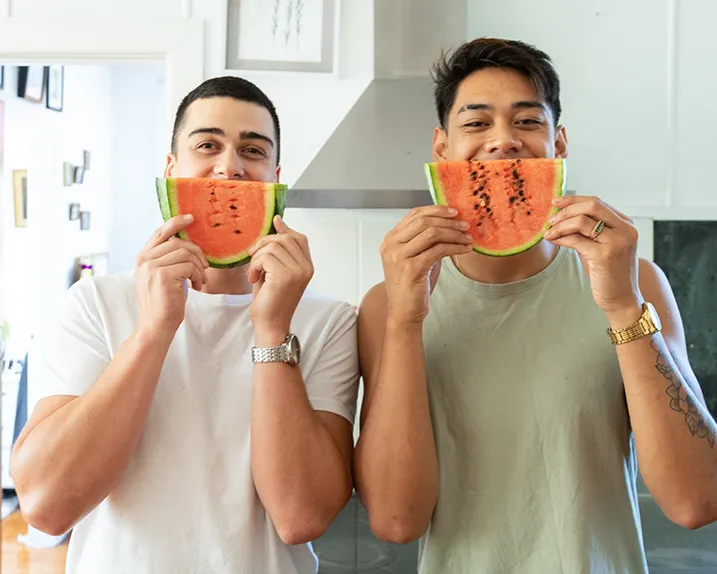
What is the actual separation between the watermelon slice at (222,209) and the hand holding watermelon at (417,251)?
0.28m

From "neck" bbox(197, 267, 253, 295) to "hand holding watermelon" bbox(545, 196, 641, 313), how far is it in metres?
0.68

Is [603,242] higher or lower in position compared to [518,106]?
lower

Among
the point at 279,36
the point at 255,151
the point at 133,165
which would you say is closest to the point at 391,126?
the point at 279,36

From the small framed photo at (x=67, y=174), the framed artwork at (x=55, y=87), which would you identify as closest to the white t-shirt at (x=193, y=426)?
the framed artwork at (x=55, y=87)

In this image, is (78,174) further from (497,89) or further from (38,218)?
(497,89)

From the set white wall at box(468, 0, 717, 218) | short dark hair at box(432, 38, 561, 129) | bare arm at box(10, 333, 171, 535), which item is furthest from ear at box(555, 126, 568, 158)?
white wall at box(468, 0, 717, 218)

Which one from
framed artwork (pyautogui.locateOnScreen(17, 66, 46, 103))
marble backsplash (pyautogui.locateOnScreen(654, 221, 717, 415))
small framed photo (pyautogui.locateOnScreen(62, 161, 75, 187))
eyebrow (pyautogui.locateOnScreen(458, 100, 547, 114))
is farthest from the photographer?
small framed photo (pyautogui.locateOnScreen(62, 161, 75, 187))

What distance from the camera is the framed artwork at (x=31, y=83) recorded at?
5.12 meters

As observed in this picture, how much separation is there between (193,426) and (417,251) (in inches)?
22.0

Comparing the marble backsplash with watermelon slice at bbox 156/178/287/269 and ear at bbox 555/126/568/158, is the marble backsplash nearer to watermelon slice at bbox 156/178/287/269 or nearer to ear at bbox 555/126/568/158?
ear at bbox 555/126/568/158

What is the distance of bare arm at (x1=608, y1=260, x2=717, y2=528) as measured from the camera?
3.94 feet

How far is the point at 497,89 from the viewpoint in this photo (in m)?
1.38

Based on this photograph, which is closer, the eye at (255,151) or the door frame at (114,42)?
the eye at (255,151)

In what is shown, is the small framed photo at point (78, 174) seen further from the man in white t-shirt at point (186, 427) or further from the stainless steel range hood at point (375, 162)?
the man in white t-shirt at point (186, 427)
